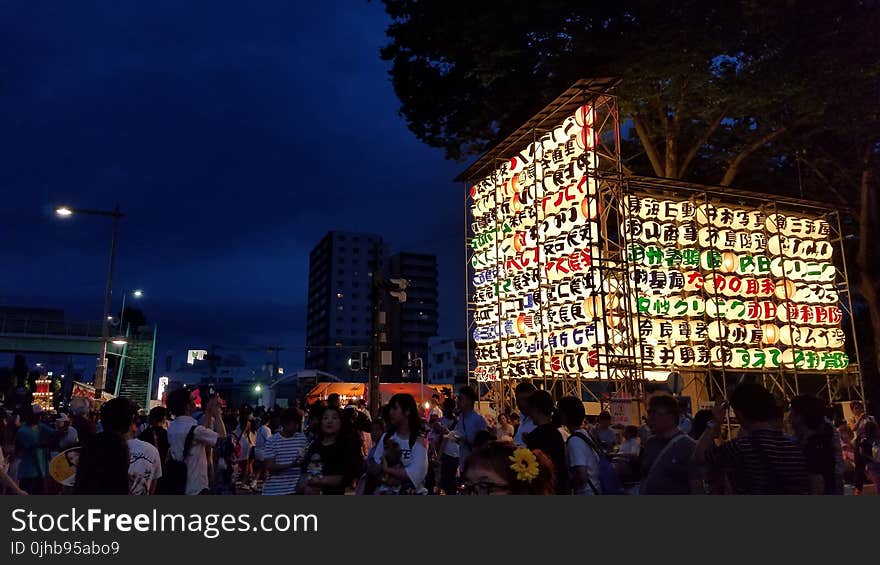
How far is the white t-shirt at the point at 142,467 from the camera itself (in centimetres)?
594

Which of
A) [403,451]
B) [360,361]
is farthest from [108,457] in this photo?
[360,361]

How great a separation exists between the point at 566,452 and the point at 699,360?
15.4 metres

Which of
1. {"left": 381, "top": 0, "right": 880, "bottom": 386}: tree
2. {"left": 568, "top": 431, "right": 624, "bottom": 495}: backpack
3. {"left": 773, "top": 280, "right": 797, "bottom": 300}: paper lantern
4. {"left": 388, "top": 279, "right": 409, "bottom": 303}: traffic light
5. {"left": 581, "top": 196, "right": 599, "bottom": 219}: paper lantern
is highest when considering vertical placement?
{"left": 381, "top": 0, "right": 880, "bottom": 386}: tree

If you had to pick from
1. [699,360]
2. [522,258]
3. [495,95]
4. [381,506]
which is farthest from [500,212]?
[381,506]

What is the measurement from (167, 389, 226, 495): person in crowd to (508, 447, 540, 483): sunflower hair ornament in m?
4.59

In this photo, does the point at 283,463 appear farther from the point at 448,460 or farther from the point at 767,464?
the point at 448,460

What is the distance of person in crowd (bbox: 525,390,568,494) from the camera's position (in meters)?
6.02

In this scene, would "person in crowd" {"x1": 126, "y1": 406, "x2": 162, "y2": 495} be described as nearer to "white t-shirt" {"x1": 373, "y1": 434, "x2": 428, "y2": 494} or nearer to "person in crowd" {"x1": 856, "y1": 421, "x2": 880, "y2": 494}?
"white t-shirt" {"x1": 373, "y1": 434, "x2": 428, "y2": 494}

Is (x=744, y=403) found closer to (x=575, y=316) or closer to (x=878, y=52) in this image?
(x=575, y=316)

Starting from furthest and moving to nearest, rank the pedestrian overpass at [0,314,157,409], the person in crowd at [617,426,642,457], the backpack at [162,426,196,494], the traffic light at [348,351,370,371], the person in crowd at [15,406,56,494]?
the pedestrian overpass at [0,314,157,409]
the traffic light at [348,351,370,371]
the person in crowd at [617,426,642,457]
the person in crowd at [15,406,56,494]
the backpack at [162,426,196,494]

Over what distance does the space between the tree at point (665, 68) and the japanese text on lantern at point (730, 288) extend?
2.26 m

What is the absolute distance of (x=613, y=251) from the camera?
19.6 m

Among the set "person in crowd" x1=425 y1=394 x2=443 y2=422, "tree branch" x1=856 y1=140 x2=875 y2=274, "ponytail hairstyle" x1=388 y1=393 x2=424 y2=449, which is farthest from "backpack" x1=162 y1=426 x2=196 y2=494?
"tree branch" x1=856 y1=140 x2=875 y2=274

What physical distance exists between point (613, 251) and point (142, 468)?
53.5 ft
